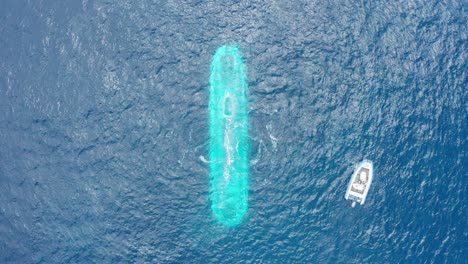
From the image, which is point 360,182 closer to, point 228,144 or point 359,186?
point 359,186

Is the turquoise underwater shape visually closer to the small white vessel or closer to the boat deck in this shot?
the small white vessel

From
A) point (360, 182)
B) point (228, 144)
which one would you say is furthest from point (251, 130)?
point (360, 182)

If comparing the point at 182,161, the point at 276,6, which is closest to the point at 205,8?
the point at 276,6

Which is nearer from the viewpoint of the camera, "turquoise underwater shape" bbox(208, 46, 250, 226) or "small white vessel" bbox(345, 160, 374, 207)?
"turquoise underwater shape" bbox(208, 46, 250, 226)

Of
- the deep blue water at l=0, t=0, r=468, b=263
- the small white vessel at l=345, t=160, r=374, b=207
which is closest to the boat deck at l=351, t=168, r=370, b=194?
the small white vessel at l=345, t=160, r=374, b=207

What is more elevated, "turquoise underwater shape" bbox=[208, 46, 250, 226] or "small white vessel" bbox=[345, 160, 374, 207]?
"turquoise underwater shape" bbox=[208, 46, 250, 226]
